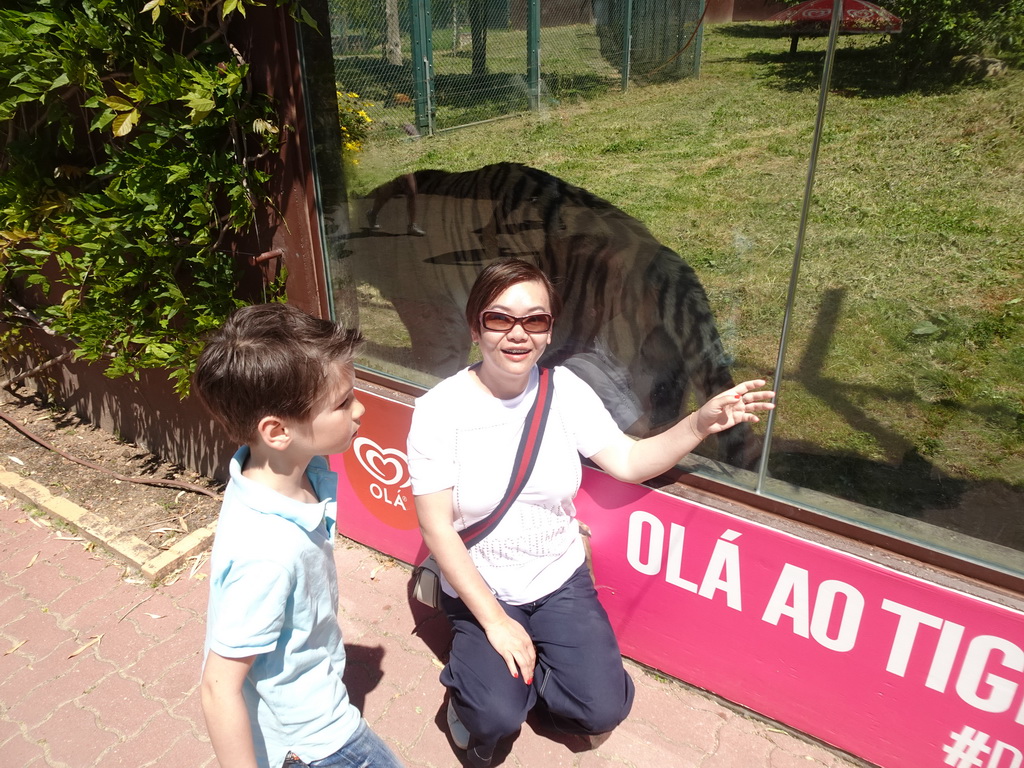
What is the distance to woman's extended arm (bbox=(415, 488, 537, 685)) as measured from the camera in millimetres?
Answer: 2047

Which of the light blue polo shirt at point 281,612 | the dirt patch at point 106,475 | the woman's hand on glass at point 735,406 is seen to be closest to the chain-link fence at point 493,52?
the woman's hand on glass at point 735,406

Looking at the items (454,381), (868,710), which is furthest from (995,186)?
(454,381)

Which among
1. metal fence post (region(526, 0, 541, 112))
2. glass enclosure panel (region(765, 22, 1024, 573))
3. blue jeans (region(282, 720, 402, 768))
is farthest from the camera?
metal fence post (region(526, 0, 541, 112))

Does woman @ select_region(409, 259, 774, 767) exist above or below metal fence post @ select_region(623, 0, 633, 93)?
below

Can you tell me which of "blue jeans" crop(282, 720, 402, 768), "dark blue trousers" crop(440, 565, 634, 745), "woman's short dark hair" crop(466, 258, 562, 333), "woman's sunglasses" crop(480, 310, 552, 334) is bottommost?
"dark blue trousers" crop(440, 565, 634, 745)

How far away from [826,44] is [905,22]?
0.65 ft

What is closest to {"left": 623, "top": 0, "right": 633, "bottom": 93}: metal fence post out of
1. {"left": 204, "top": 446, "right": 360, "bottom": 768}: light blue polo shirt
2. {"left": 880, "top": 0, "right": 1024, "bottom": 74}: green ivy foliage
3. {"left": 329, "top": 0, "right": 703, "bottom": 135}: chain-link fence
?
{"left": 329, "top": 0, "right": 703, "bottom": 135}: chain-link fence

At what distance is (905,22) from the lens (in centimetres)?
188

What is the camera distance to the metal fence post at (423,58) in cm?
260

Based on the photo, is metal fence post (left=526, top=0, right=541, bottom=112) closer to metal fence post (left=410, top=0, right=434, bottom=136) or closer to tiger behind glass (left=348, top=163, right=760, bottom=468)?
metal fence post (left=410, top=0, right=434, bottom=136)

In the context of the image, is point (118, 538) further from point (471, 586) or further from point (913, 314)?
point (913, 314)

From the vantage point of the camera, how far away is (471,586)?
2.06 metres

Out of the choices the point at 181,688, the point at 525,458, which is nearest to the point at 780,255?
the point at 525,458

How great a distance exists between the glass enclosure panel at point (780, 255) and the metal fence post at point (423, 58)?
3 cm
